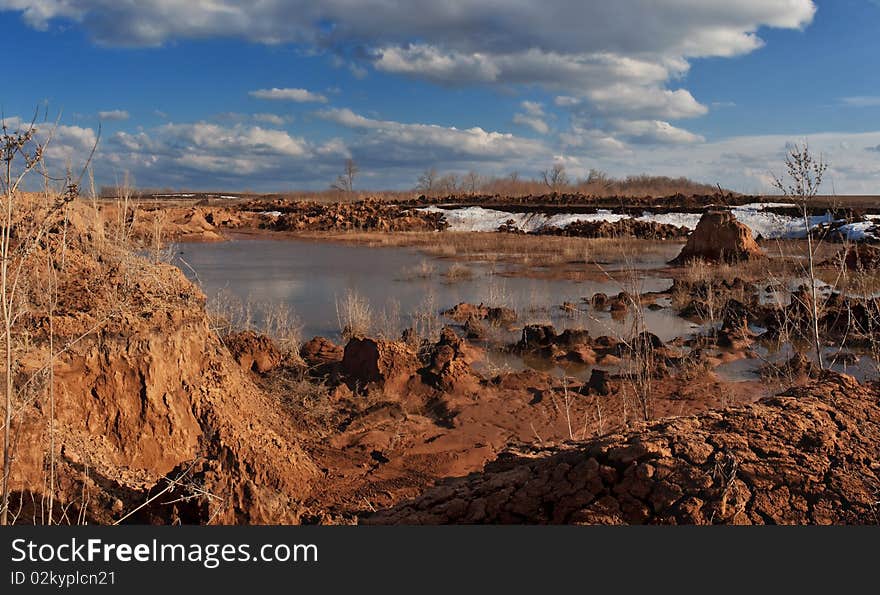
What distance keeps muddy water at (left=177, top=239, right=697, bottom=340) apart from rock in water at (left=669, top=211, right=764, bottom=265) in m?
3.27

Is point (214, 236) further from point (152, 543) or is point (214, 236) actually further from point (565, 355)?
point (152, 543)

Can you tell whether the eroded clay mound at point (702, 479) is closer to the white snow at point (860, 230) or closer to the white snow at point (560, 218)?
the white snow at point (860, 230)

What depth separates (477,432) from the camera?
7.54m

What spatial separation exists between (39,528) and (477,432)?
17.0ft

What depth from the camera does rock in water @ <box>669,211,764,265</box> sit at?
22.9 m

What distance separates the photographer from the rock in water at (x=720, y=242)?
2291cm

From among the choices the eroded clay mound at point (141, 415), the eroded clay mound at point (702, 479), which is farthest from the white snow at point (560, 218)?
the eroded clay mound at point (702, 479)

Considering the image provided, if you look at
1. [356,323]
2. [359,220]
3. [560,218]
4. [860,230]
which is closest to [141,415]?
[356,323]

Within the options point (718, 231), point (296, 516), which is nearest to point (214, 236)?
point (718, 231)

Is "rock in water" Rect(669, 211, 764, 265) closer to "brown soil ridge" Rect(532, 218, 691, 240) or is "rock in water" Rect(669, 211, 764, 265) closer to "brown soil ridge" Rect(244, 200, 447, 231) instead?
"brown soil ridge" Rect(532, 218, 691, 240)

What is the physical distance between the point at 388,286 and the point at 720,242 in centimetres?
1253

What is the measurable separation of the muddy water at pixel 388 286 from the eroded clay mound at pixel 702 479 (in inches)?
224

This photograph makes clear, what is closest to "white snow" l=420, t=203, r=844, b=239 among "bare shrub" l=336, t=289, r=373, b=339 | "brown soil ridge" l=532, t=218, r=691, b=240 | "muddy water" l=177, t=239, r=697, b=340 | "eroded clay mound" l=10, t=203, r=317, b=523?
"brown soil ridge" l=532, t=218, r=691, b=240

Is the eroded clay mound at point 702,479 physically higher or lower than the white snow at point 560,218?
lower
